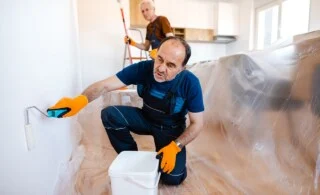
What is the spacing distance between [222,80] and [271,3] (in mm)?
3201

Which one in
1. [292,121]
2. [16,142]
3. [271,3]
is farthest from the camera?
[271,3]

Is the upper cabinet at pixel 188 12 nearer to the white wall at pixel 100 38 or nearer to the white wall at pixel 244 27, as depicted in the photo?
the white wall at pixel 244 27

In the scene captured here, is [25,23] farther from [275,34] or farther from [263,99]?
[275,34]

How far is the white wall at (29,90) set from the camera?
1.76 ft

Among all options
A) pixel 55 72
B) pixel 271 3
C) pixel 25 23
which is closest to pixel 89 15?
pixel 55 72

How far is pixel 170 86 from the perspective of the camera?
109 cm

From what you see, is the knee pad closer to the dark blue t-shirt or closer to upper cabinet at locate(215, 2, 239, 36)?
Result: the dark blue t-shirt

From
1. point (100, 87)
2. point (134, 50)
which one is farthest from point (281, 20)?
point (100, 87)

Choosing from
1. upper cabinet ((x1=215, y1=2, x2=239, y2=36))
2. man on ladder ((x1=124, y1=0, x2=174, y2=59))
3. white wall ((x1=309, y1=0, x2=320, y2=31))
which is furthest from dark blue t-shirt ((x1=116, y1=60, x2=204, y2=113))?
upper cabinet ((x1=215, y1=2, x2=239, y2=36))

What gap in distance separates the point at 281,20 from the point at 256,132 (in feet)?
10.9

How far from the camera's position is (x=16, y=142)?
1.91 ft

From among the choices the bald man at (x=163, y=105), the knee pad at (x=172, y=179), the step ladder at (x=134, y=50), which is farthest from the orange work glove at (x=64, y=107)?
the step ladder at (x=134, y=50)

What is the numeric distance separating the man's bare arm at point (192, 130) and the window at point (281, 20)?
2499 millimetres

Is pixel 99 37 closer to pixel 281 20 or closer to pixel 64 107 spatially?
pixel 64 107
